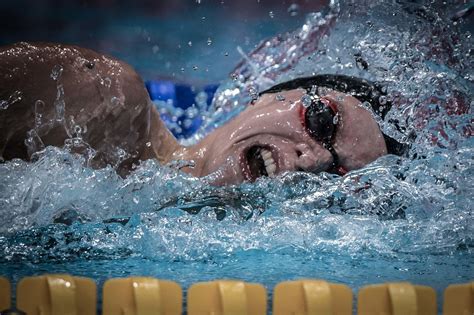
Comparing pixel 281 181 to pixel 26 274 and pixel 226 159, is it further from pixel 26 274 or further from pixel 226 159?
pixel 26 274

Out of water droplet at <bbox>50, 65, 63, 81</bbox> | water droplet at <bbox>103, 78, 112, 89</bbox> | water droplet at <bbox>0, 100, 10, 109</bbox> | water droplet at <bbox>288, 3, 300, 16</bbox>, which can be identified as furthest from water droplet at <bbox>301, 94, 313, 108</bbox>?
water droplet at <bbox>288, 3, 300, 16</bbox>

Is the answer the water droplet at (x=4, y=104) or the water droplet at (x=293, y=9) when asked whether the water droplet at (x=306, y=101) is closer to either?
the water droplet at (x=4, y=104)

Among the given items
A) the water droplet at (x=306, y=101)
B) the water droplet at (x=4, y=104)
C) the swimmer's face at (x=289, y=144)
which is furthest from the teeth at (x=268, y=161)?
the water droplet at (x=4, y=104)

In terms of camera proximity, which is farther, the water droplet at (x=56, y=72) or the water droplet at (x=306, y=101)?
the water droplet at (x=306, y=101)

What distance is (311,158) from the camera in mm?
2092

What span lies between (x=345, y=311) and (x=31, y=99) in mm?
1117

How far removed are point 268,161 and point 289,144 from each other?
0.09 metres

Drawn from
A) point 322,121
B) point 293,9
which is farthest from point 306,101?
point 293,9

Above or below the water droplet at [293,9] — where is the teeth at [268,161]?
below

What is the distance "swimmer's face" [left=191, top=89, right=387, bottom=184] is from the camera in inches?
82.2

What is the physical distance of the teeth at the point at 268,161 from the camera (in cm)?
211

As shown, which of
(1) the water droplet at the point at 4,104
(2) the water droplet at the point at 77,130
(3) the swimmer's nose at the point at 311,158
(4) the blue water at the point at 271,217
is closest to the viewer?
(4) the blue water at the point at 271,217

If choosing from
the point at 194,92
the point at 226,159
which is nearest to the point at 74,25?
the point at 194,92

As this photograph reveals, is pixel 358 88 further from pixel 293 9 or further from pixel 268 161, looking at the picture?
pixel 293 9
